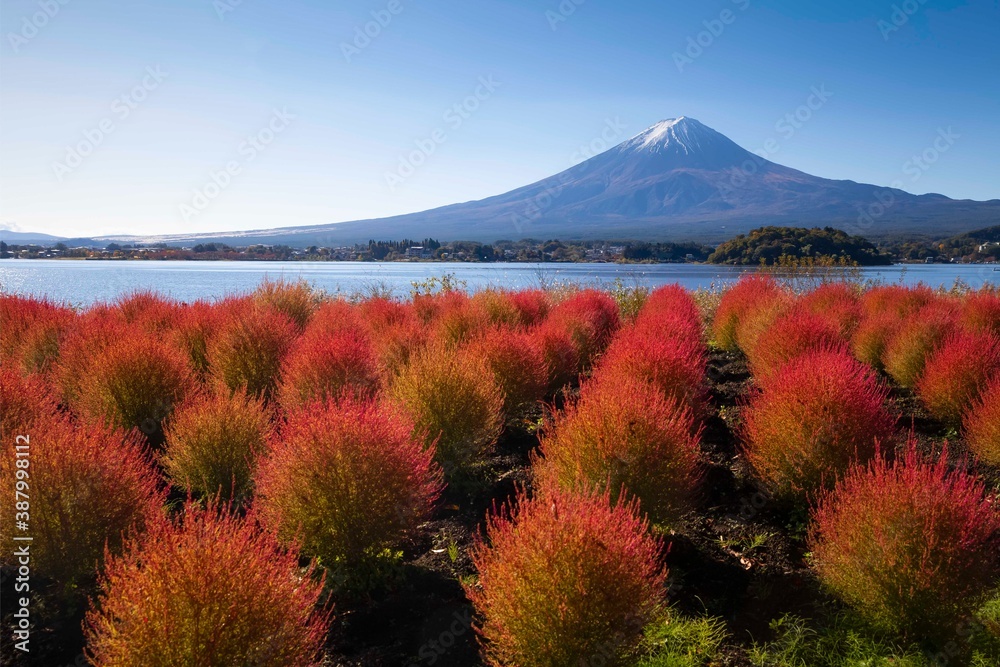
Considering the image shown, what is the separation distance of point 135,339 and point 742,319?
8900 mm

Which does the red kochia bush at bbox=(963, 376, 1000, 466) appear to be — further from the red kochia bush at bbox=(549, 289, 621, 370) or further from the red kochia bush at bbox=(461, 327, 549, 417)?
the red kochia bush at bbox=(549, 289, 621, 370)

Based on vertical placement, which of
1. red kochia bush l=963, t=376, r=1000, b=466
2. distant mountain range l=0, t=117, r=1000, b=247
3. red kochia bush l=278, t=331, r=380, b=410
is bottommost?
red kochia bush l=963, t=376, r=1000, b=466

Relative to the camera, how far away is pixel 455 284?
1493cm

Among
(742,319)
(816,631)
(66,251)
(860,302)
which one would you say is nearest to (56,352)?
(816,631)

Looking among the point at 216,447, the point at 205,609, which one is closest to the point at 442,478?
the point at 216,447

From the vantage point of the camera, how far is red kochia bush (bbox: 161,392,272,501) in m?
4.72

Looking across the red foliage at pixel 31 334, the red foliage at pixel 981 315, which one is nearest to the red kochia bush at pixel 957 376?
the red foliage at pixel 981 315

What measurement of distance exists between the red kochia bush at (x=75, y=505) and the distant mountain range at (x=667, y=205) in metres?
79.9

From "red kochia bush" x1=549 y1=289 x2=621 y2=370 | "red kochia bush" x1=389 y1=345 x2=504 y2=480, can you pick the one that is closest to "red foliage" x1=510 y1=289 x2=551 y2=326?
"red kochia bush" x1=549 y1=289 x2=621 y2=370

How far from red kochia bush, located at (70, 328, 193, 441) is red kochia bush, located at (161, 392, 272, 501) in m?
1.37

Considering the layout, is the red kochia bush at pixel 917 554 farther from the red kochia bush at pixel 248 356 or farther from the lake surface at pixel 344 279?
the lake surface at pixel 344 279

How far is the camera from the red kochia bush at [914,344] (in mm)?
7812

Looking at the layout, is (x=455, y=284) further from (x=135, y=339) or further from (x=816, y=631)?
(x=816, y=631)

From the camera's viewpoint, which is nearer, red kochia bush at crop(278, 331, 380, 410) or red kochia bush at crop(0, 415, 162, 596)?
red kochia bush at crop(0, 415, 162, 596)
